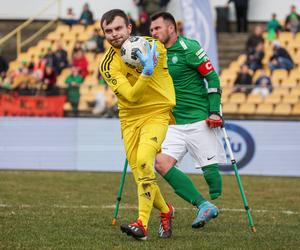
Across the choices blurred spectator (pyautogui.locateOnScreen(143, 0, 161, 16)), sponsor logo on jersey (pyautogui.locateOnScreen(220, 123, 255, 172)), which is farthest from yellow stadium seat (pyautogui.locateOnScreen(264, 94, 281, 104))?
blurred spectator (pyautogui.locateOnScreen(143, 0, 161, 16))

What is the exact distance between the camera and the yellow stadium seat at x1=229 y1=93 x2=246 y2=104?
65.3 feet

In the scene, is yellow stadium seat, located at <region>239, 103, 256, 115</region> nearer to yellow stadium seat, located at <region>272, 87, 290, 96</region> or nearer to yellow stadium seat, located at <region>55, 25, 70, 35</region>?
yellow stadium seat, located at <region>272, 87, 290, 96</region>

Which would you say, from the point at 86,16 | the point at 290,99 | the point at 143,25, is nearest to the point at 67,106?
the point at 290,99

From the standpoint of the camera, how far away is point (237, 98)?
20.0m

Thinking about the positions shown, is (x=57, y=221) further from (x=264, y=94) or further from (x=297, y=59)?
(x=297, y=59)

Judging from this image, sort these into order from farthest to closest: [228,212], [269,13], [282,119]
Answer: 1. [269,13]
2. [282,119]
3. [228,212]

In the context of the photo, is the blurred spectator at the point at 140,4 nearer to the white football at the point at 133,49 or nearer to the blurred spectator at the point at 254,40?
the blurred spectator at the point at 254,40

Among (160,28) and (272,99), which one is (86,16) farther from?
(160,28)

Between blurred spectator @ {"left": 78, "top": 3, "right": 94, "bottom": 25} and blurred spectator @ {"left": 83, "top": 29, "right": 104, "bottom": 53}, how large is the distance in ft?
5.01

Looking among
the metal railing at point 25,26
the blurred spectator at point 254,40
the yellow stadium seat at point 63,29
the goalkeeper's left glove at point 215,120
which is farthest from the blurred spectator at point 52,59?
the goalkeeper's left glove at point 215,120

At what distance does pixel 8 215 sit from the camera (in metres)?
10.3

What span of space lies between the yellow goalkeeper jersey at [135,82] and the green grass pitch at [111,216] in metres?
1.19

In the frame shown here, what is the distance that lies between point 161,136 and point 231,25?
2023 cm

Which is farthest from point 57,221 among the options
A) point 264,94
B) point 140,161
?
point 264,94
